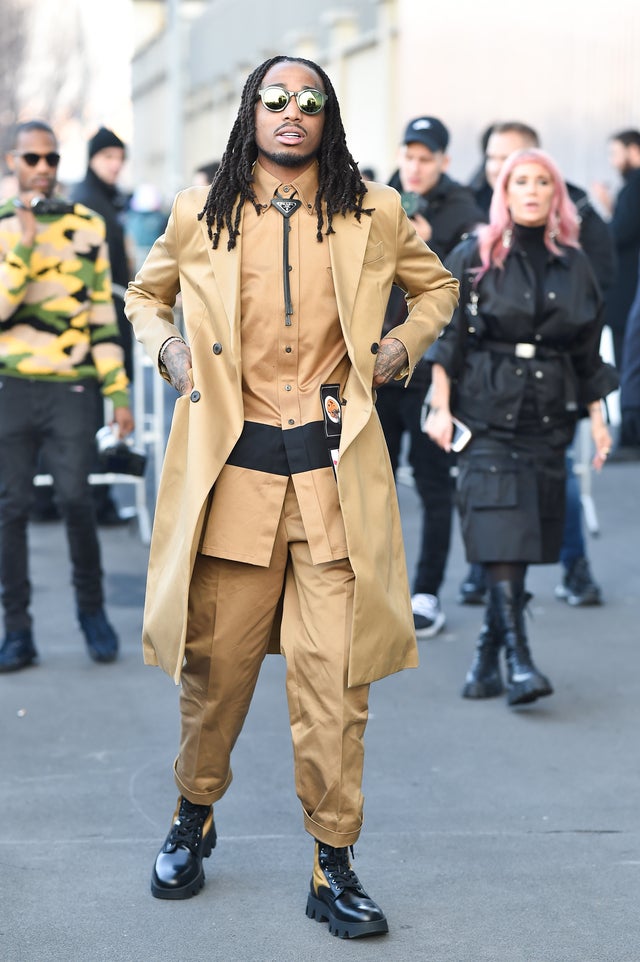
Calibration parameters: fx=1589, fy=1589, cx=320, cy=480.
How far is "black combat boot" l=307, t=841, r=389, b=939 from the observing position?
4.04 meters

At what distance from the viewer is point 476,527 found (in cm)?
616

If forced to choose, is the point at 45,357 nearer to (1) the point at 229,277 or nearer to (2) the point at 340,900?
(1) the point at 229,277

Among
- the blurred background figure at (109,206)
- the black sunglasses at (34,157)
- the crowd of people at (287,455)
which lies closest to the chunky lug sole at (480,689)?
the crowd of people at (287,455)

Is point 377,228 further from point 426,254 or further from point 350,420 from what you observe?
point 350,420

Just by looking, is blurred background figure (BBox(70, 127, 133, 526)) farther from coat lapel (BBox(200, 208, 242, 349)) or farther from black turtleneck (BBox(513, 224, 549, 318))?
coat lapel (BBox(200, 208, 242, 349))

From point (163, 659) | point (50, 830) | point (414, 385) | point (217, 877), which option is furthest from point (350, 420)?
point (414, 385)

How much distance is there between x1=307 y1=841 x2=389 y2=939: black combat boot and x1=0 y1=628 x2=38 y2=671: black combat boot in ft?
9.28

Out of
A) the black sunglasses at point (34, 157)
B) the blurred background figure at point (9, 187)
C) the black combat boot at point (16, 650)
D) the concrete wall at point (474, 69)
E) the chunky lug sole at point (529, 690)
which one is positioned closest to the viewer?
the chunky lug sole at point (529, 690)

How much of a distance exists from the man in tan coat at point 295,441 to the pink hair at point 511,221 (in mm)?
1947

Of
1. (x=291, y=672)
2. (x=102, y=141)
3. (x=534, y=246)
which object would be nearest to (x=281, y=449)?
(x=291, y=672)

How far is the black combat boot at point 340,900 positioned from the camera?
13.3 ft

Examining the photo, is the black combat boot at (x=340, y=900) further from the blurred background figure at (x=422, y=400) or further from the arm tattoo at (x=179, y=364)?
the blurred background figure at (x=422, y=400)

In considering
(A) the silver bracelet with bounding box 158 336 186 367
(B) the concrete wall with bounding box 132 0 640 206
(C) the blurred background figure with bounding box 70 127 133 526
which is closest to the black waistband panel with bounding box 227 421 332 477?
(A) the silver bracelet with bounding box 158 336 186 367

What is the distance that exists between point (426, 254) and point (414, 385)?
2981mm
